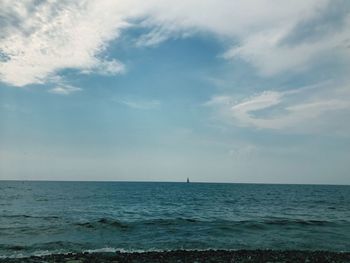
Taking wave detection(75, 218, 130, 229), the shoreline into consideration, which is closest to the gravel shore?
the shoreline

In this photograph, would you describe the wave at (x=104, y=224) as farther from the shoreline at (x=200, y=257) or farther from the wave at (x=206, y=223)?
the shoreline at (x=200, y=257)

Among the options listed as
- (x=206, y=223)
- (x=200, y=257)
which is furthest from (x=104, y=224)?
(x=200, y=257)

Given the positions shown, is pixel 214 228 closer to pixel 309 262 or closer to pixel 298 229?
pixel 298 229

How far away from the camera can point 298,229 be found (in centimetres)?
3469

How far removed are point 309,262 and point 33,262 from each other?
15.2 meters

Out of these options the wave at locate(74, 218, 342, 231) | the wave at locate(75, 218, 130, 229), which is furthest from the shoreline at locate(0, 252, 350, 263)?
the wave at locate(75, 218, 130, 229)

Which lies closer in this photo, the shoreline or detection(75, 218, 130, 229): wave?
the shoreline

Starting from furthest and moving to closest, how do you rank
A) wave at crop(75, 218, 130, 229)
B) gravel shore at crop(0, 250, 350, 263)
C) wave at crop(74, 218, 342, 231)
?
1. wave at crop(74, 218, 342, 231)
2. wave at crop(75, 218, 130, 229)
3. gravel shore at crop(0, 250, 350, 263)

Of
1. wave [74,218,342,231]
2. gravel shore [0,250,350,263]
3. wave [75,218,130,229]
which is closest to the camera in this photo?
gravel shore [0,250,350,263]

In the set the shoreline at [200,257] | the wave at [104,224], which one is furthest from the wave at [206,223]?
the shoreline at [200,257]

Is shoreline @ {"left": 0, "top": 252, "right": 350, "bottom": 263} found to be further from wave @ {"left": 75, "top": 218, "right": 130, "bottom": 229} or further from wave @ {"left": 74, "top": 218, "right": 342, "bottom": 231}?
wave @ {"left": 75, "top": 218, "right": 130, "bottom": 229}

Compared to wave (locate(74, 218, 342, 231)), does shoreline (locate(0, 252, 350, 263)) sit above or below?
above

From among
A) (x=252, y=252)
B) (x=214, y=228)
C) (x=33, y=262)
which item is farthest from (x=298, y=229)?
(x=33, y=262)

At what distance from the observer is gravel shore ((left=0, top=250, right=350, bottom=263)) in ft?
64.9
